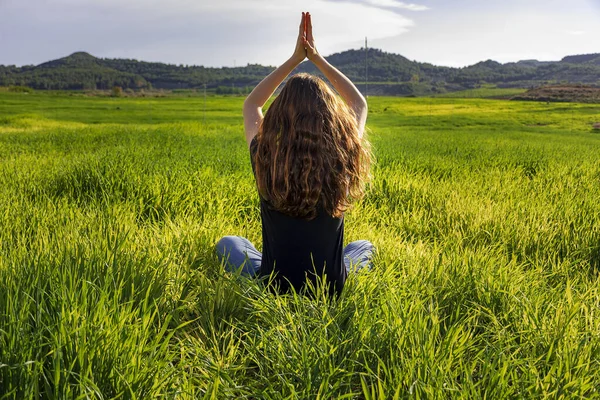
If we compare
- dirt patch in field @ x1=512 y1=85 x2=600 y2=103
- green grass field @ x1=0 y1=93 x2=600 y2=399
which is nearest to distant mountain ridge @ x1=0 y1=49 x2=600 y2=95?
dirt patch in field @ x1=512 y1=85 x2=600 y2=103

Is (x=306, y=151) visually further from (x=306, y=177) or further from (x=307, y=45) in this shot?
(x=307, y=45)

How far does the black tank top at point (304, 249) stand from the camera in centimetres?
201

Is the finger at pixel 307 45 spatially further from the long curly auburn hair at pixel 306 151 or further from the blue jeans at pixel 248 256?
the blue jeans at pixel 248 256

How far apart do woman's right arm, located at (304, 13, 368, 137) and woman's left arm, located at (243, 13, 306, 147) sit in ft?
0.17

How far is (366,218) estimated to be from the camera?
12.0 feet

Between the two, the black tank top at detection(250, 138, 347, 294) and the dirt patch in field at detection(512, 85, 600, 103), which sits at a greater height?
the dirt patch in field at detection(512, 85, 600, 103)

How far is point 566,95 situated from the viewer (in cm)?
6306

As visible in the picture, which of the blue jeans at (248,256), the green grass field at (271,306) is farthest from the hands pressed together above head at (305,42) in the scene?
the green grass field at (271,306)

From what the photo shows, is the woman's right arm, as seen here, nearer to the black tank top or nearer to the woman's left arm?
the woman's left arm

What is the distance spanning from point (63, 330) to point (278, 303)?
0.83 m

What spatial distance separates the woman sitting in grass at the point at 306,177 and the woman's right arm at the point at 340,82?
1.20ft

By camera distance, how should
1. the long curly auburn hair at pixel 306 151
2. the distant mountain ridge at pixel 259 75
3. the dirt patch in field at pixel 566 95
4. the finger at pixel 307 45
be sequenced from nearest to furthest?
1. the long curly auburn hair at pixel 306 151
2. the finger at pixel 307 45
3. the dirt patch in field at pixel 566 95
4. the distant mountain ridge at pixel 259 75

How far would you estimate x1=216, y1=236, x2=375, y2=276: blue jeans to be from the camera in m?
2.37

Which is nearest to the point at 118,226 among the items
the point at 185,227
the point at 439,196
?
the point at 185,227
